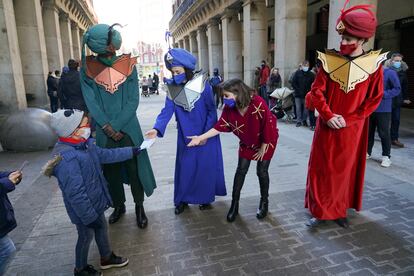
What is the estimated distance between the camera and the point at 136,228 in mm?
3492

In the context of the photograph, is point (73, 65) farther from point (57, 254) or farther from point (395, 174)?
point (395, 174)

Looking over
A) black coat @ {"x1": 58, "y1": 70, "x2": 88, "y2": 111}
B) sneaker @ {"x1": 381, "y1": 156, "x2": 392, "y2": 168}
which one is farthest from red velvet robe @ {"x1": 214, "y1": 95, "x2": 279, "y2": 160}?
black coat @ {"x1": 58, "y1": 70, "x2": 88, "y2": 111}

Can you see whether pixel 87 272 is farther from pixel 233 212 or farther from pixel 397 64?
pixel 397 64

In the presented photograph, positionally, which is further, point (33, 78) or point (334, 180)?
point (33, 78)

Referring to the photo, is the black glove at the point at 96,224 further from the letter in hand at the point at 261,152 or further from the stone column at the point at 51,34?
the stone column at the point at 51,34

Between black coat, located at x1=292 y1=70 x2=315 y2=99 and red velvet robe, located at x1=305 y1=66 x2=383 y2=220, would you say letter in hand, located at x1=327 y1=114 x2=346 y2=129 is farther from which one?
black coat, located at x1=292 y1=70 x2=315 y2=99

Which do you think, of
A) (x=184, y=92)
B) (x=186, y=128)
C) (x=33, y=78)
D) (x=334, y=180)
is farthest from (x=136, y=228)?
(x=33, y=78)

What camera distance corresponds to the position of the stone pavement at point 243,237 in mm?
2732

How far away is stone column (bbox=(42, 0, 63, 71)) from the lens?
15.1m

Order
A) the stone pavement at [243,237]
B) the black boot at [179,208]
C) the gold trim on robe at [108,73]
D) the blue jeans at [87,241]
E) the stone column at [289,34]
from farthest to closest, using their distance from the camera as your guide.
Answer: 1. the stone column at [289,34]
2. the black boot at [179,208]
3. the gold trim on robe at [108,73]
4. the stone pavement at [243,237]
5. the blue jeans at [87,241]

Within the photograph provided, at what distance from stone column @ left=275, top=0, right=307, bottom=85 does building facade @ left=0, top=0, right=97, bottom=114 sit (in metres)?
8.00

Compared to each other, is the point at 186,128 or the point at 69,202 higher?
the point at 186,128

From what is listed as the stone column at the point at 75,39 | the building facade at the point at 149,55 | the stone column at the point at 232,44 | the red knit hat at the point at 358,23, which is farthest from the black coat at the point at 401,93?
the building facade at the point at 149,55

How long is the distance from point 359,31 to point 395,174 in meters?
2.88
